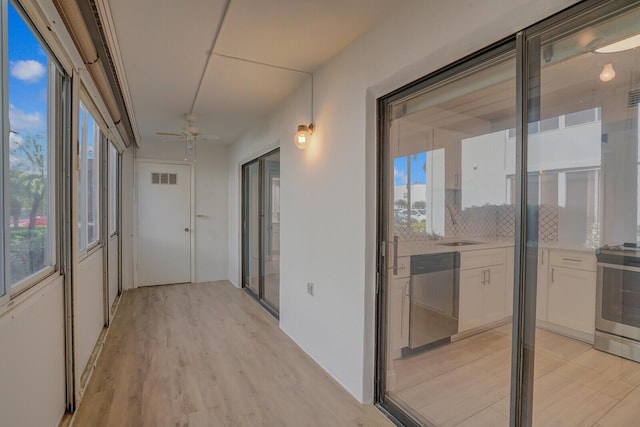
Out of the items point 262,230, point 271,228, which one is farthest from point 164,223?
point 271,228

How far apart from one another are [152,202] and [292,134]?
11.5 ft

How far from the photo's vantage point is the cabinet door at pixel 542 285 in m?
1.35

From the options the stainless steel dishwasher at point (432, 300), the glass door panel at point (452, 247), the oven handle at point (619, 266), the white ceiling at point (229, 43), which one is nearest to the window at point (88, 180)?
the white ceiling at point (229, 43)

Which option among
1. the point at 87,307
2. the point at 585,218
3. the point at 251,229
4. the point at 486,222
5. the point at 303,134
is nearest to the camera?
the point at 585,218

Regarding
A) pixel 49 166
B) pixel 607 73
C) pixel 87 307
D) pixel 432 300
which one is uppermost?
pixel 607 73

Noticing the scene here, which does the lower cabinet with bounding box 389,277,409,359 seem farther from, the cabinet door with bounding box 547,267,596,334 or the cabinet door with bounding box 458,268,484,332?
the cabinet door with bounding box 547,267,596,334

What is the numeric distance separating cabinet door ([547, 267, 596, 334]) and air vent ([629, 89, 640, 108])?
2.03 ft

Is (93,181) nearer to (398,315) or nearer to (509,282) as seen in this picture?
(398,315)

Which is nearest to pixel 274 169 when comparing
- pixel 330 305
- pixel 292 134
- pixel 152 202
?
pixel 292 134

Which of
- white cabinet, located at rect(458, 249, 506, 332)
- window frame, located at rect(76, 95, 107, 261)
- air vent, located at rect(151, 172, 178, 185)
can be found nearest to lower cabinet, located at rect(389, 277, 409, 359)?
white cabinet, located at rect(458, 249, 506, 332)

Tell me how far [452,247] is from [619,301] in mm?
824

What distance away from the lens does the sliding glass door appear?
4.14 meters

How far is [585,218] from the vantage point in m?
1.22

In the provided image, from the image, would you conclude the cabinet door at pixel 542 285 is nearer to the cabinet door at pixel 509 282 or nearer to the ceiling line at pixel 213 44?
the cabinet door at pixel 509 282
